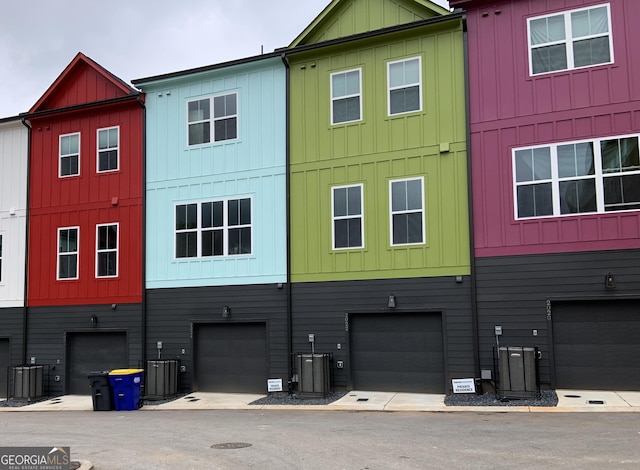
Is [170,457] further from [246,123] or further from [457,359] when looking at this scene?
[246,123]

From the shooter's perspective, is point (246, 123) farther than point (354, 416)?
Yes

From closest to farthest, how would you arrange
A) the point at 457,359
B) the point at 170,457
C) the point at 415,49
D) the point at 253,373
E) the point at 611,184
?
the point at 170,457
the point at 611,184
the point at 457,359
the point at 415,49
the point at 253,373

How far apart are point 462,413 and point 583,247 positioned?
4498 millimetres

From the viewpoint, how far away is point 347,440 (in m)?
10.4

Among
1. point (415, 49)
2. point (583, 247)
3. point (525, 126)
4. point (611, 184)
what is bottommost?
point (583, 247)

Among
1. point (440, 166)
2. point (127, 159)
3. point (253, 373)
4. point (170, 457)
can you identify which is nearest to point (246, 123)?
point (127, 159)

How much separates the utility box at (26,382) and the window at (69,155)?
5879 millimetres

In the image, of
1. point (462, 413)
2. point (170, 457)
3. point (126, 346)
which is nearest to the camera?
point (170, 457)

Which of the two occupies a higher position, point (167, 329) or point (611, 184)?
point (611, 184)

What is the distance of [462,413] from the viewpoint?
517 inches

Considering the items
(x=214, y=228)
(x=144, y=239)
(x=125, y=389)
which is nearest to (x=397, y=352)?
(x=214, y=228)

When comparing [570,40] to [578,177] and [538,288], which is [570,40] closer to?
[578,177]

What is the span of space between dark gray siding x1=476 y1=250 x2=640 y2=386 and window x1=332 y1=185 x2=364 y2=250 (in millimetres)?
3096

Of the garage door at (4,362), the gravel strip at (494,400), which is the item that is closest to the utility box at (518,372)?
the gravel strip at (494,400)
